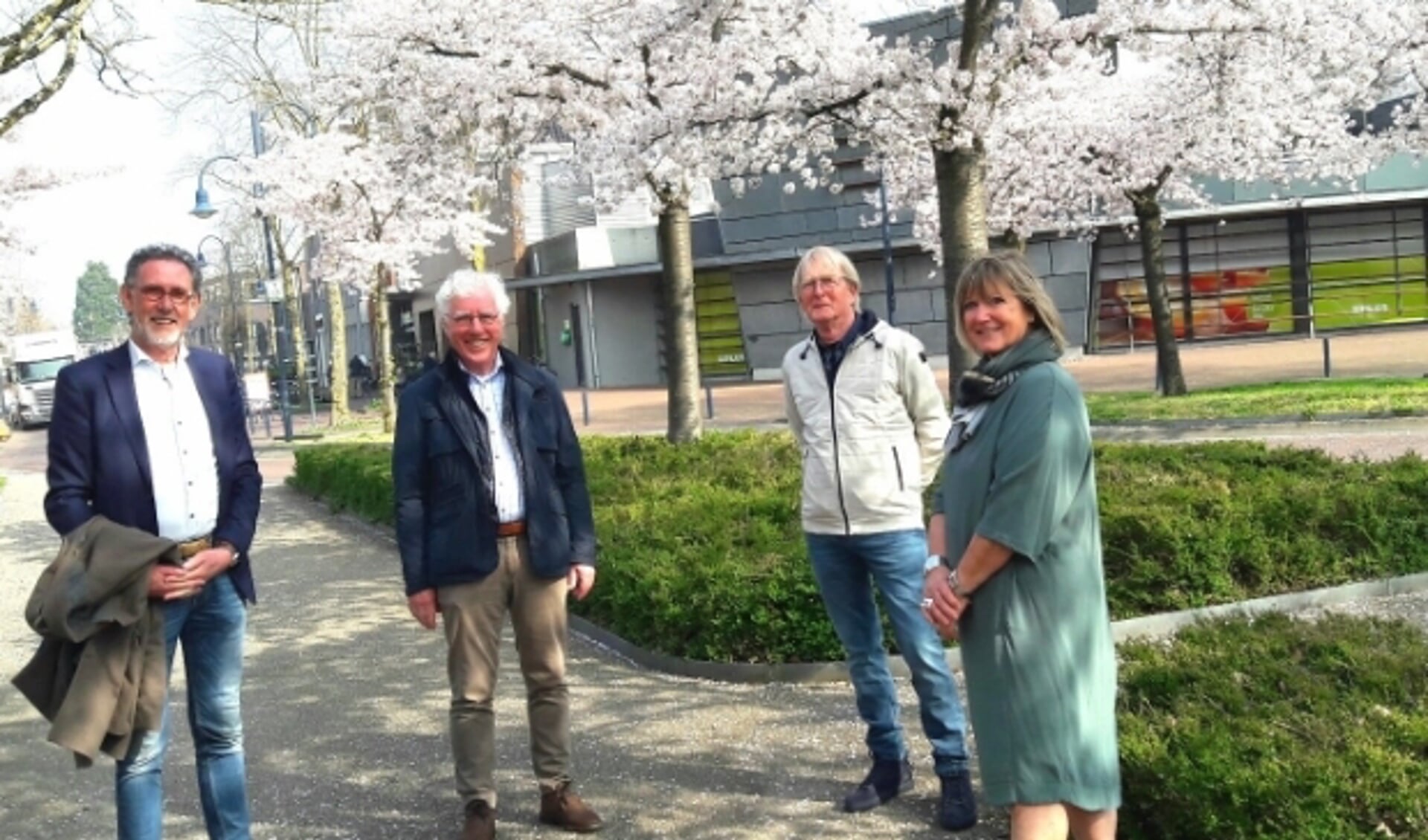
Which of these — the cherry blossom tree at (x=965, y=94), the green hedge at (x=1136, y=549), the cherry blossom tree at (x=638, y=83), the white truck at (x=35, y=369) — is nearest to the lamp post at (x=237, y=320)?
the white truck at (x=35, y=369)

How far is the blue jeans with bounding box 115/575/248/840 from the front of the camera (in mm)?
4102

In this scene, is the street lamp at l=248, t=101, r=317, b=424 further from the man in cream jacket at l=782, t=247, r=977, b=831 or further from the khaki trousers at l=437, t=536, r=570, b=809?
the man in cream jacket at l=782, t=247, r=977, b=831

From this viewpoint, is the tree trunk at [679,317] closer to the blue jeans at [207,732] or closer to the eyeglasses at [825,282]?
the eyeglasses at [825,282]

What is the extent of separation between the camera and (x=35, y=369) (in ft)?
177

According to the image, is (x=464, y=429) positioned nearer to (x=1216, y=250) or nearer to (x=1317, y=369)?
(x=1317, y=369)

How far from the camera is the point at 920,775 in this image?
16.5 feet

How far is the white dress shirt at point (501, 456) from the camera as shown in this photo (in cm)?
468

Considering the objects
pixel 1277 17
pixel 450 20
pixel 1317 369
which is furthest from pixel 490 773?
pixel 1317 369

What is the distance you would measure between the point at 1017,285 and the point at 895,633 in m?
1.83

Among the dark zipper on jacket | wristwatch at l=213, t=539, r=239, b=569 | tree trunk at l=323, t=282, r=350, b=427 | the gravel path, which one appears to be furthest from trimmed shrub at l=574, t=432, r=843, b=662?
tree trunk at l=323, t=282, r=350, b=427

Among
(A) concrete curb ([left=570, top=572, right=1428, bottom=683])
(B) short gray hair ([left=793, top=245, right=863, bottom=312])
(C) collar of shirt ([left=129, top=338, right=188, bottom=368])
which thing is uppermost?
(B) short gray hair ([left=793, top=245, right=863, bottom=312])

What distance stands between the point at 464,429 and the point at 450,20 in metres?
11.7

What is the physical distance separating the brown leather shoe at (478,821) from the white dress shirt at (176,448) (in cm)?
121

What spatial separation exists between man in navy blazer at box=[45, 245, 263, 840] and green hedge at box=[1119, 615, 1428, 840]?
2591 millimetres
